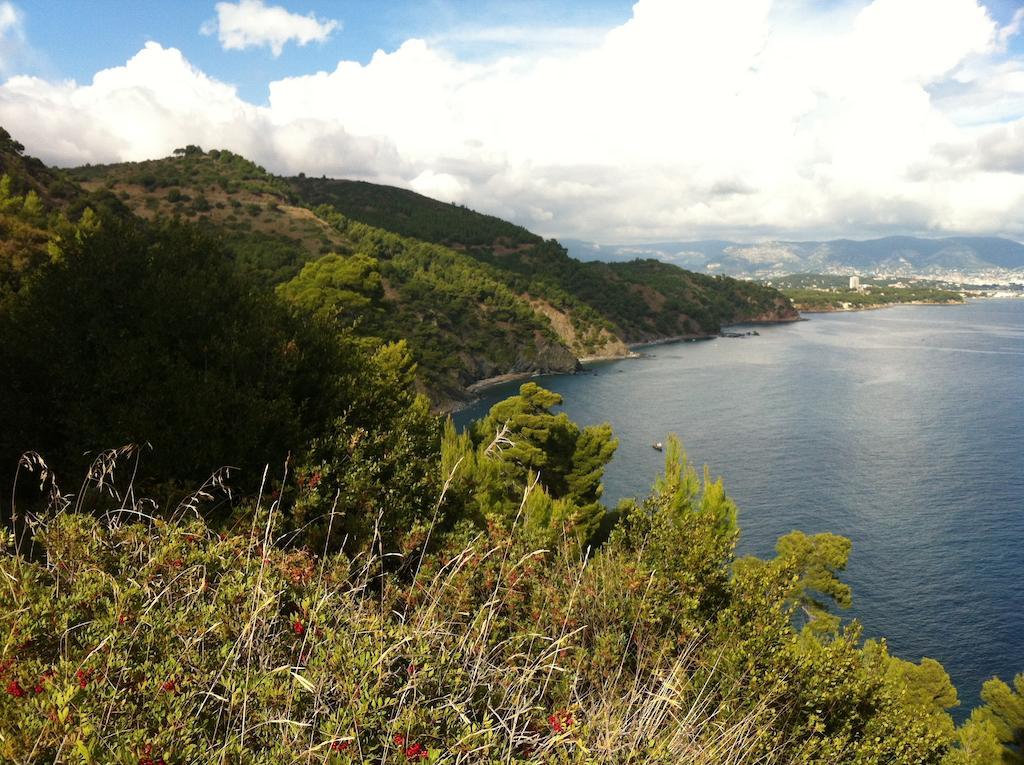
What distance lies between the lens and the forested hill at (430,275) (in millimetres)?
85688

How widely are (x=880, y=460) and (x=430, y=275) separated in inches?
3516

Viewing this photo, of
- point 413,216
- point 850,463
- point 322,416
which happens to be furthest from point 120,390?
point 413,216

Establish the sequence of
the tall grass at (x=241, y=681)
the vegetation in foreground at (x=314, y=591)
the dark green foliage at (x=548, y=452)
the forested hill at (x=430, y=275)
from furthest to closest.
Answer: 1. the forested hill at (x=430, y=275)
2. the dark green foliage at (x=548, y=452)
3. the vegetation in foreground at (x=314, y=591)
4. the tall grass at (x=241, y=681)

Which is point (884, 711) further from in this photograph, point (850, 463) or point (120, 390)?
point (850, 463)


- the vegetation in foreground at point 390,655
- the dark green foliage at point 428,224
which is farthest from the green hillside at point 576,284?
the vegetation in foreground at point 390,655

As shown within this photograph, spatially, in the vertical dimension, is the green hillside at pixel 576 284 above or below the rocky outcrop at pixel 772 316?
above

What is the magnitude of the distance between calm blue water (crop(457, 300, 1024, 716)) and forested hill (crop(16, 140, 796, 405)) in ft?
40.7

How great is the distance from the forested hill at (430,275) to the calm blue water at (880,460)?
40.7ft

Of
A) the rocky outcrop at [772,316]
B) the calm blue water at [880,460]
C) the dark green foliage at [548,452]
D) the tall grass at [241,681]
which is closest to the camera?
the tall grass at [241,681]

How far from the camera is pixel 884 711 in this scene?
10.2 m

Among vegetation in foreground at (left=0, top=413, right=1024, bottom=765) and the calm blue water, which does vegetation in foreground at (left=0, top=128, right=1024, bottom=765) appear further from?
the calm blue water

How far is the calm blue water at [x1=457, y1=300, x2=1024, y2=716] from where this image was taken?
33.7 m

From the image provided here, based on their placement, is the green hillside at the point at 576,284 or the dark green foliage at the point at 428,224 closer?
the green hillside at the point at 576,284

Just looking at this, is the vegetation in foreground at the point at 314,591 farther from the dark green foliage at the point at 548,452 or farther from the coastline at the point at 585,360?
the coastline at the point at 585,360
